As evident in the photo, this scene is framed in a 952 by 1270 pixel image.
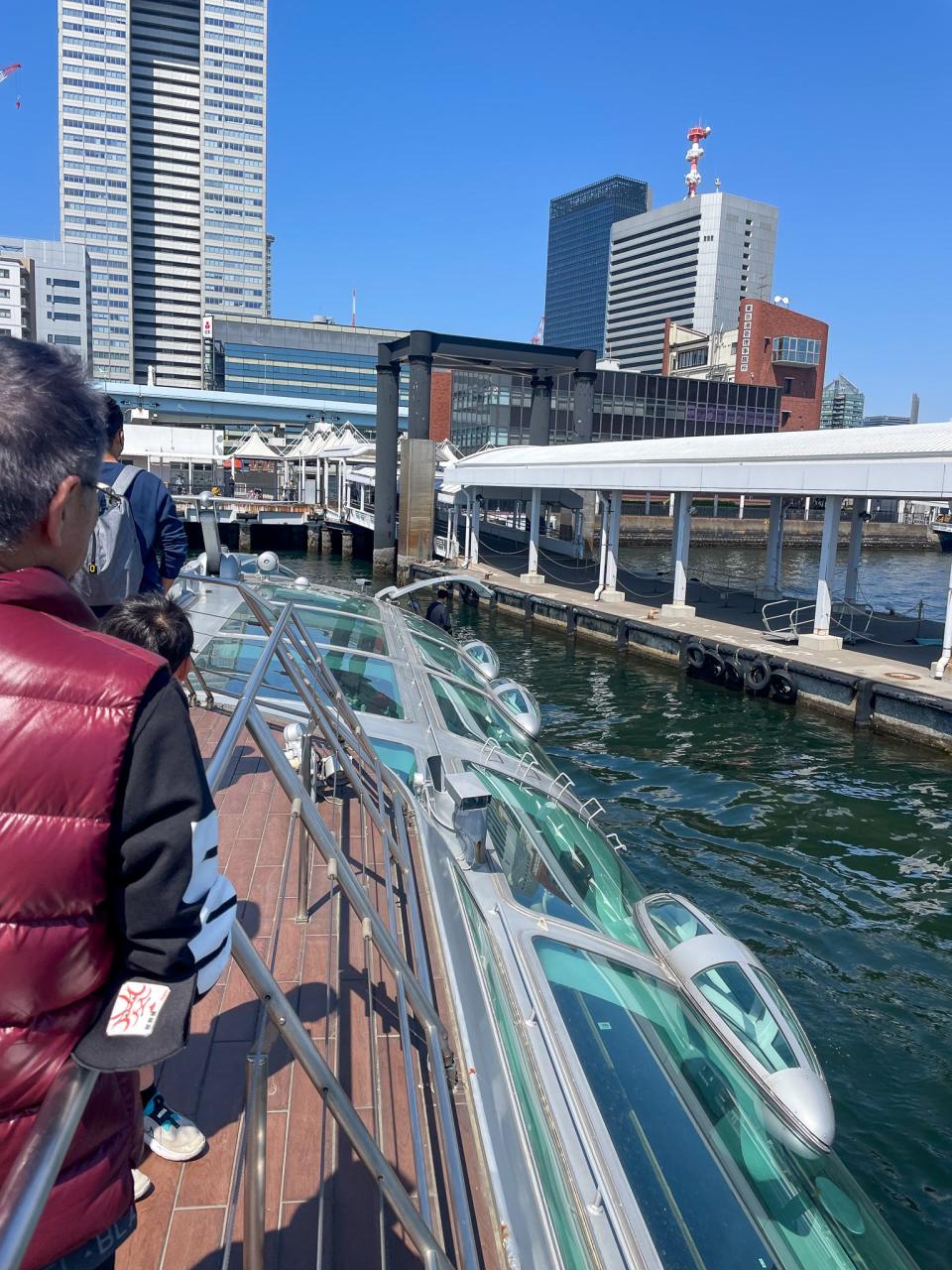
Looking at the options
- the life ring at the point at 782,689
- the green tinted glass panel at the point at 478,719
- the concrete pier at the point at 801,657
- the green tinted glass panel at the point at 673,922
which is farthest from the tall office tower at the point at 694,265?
the green tinted glass panel at the point at 673,922

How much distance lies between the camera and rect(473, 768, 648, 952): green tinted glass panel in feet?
14.6

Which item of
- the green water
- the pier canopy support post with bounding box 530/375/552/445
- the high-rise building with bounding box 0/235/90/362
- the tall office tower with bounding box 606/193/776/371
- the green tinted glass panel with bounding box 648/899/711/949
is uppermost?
the tall office tower with bounding box 606/193/776/371

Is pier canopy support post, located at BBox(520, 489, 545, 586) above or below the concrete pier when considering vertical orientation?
above

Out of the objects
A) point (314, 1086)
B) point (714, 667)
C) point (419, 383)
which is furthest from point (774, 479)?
point (419, 383)

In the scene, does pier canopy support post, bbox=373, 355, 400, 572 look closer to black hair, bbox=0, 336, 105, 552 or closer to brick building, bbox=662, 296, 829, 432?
black hair, bbox=0, 336, 105, 552

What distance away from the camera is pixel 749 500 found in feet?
220

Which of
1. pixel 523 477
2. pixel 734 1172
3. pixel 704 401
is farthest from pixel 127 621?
pixel 704 401

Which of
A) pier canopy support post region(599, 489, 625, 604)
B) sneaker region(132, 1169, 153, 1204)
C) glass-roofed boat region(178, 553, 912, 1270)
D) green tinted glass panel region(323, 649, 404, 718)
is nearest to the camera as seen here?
sneaker region(132, 1169, 153, 1204)

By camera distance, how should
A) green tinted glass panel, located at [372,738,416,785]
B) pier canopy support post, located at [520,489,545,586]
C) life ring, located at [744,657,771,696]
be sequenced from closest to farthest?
green tinted glass panel, located at [372,738,416,785]
life ring, located at [744,657,771,696]
pier canopy support post, located at [520,489,545,586]

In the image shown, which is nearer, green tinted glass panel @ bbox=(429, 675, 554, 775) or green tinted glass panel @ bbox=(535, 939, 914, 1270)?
green tinted glass panel @ bbox=(535, 939, 914, 1270)

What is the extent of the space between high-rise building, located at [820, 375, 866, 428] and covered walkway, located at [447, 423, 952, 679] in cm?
13705

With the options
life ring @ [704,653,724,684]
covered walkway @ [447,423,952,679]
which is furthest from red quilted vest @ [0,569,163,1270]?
life ring @ [704,653,724,684]

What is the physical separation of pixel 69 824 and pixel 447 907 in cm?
271

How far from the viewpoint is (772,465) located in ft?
58.3
